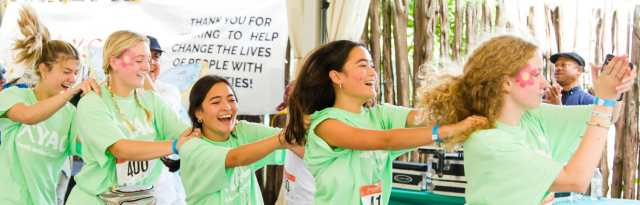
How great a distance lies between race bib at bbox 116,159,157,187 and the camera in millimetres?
2967

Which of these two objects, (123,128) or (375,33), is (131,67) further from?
(375,33)

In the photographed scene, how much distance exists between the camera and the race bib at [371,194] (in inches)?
95.0

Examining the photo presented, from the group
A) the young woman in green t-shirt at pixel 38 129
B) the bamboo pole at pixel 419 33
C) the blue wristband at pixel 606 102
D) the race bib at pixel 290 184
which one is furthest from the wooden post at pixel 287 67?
the blue wristband at pixel 606 102

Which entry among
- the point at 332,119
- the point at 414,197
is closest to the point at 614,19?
the point at 414,197

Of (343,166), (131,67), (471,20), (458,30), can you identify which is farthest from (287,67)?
(343,166)

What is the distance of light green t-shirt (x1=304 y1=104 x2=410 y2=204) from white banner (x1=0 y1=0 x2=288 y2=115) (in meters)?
2.94

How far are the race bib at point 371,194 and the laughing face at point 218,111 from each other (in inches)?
31.6

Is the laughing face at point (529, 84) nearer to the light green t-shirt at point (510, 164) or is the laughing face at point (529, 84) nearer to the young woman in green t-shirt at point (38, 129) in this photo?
the light green t-shirt at point (510, 164)

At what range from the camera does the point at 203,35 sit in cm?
583

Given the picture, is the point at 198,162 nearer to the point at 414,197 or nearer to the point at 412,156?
the point at 414,197

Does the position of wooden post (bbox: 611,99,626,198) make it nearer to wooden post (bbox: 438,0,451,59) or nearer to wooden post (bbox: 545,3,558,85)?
wooden post (bbox: 545,3,558,85)

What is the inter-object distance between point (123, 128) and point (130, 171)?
0.22m

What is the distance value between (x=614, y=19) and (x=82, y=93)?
4022mm

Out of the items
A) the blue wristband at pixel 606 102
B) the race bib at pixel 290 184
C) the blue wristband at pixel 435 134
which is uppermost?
the blue wristband at pixel 606 102
